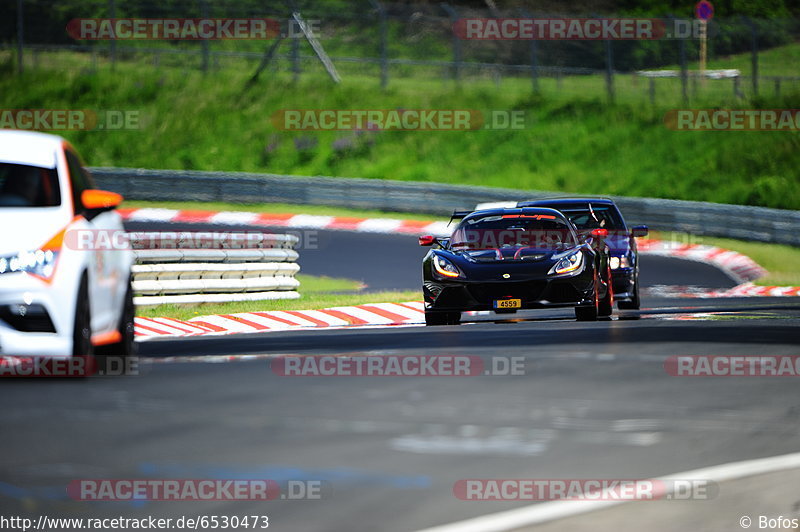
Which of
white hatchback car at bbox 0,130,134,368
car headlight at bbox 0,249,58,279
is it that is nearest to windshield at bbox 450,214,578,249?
white hatchback car at bbox 0,130,134,368

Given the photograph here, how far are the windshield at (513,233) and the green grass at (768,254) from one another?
9.80 metres

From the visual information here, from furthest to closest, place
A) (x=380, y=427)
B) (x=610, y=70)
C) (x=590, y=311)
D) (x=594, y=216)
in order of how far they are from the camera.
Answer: (x=610, y=70)
(x=594, y=216)
(x=590, y=311)
(x=380, y=427)

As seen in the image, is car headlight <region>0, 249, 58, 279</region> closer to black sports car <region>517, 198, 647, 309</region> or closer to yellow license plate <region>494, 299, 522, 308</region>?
yellow license plate <region>494, 299, 522, 308</region>

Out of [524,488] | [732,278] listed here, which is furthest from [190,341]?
[732,278]

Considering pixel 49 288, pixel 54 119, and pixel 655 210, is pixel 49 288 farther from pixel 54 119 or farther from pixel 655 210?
pixel 54 119

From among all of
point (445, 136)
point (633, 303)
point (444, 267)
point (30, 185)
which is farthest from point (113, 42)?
point (30, 185)

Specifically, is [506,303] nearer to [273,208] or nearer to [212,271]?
[212,271]

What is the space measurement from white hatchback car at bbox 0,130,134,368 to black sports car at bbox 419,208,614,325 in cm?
535

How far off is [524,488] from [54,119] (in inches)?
1530

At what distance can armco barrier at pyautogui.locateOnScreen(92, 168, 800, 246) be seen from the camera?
102 feet

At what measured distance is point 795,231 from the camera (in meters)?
29.2

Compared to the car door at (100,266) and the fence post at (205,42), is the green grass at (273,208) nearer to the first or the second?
the fence post at (205,42)

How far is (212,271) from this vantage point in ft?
61.6

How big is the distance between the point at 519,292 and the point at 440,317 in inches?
46.4
